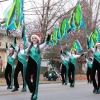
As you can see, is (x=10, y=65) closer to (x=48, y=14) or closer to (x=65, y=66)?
(x=65, y=66)

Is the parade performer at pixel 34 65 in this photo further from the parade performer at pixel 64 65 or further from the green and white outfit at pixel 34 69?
the parade performer at pixel 64 65

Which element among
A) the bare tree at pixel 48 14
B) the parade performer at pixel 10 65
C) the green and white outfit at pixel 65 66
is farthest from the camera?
the bare tree at pixel 48 14

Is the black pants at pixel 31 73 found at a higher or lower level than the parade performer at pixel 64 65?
lower

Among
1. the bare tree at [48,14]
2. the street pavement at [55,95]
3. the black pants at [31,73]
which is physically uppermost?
the bare tree at [48,14]

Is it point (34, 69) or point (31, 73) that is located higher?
point (34, 69)

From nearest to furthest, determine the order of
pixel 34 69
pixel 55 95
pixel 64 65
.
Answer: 1. pixel 34 69
2. pixel 55 95
3. pixel 64 65

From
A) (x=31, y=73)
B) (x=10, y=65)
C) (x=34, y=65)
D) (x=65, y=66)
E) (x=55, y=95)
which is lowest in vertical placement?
(x=55, y=95)

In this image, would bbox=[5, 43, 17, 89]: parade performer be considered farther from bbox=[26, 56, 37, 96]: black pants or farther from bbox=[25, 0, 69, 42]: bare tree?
bbox=[25, 0, 69, 42]: bare tree

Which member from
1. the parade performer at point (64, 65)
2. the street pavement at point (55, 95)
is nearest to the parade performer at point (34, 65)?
the street pavement at point (55, 95)

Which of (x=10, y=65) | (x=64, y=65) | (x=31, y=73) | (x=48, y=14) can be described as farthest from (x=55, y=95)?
(x=48, y=14)

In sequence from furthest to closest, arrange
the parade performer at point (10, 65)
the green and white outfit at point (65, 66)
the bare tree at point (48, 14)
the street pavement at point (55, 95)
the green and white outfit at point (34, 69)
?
the bare tree at point (48, 14)
the green and white outfit at point (65, 66)
the parade performer at point (10, 65)
the street pavement at point (55, 95)
the green and white outfit at point (34, 69)

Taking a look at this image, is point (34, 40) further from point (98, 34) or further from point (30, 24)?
point (30, 24)

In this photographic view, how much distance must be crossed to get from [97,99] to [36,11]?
684 inches

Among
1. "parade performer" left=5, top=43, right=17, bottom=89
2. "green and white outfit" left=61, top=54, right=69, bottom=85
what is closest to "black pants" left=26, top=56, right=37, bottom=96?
"parade performer" left=5, top=43, right=17, bottom=89
